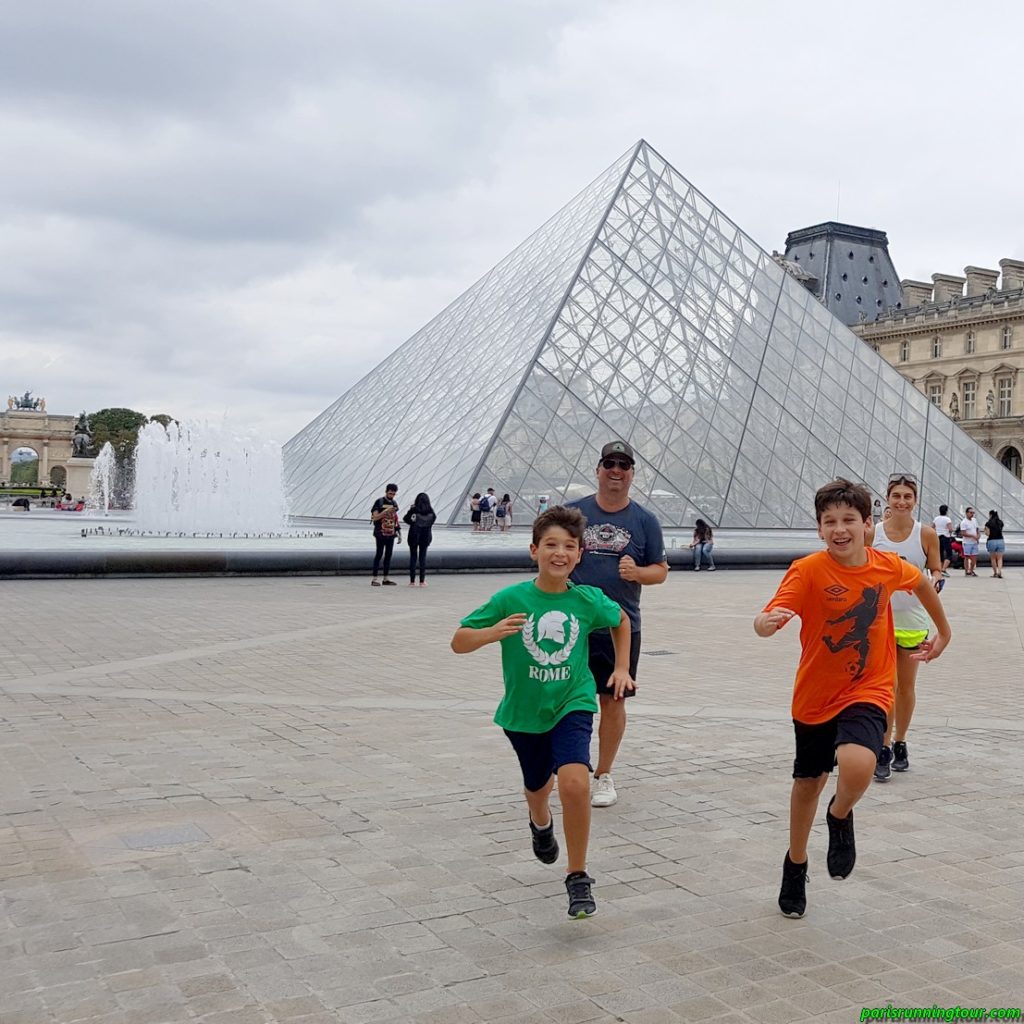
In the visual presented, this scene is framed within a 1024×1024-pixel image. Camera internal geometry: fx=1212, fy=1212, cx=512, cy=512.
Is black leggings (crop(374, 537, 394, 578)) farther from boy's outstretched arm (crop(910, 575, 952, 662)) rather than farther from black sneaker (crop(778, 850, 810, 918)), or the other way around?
black sneaker (crop(778, 850, 810, 918))

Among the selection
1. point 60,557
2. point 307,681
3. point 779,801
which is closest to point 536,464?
point 60,557

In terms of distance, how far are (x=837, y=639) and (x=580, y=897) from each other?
3.23ft

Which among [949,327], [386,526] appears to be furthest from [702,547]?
[949,327]

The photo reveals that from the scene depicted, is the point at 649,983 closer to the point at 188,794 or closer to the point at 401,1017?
the point at 401,1017

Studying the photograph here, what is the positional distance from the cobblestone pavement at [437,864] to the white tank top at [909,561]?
2.06 feet

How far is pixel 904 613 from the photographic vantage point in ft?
16.8

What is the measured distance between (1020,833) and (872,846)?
1.86 ft

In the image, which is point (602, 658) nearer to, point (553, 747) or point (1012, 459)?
point (553, 747)

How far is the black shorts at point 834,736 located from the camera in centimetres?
324

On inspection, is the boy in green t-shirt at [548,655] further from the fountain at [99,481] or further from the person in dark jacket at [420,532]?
the fountain at [99,481]

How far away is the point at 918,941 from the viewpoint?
3.09 meters

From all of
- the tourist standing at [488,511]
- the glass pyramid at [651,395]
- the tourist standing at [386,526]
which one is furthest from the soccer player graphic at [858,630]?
the glass pyramid at [651,395]

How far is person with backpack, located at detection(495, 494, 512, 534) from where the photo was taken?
2320 centimetres

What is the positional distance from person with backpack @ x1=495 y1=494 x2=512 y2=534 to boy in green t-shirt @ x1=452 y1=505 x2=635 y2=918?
1975 centimetres
